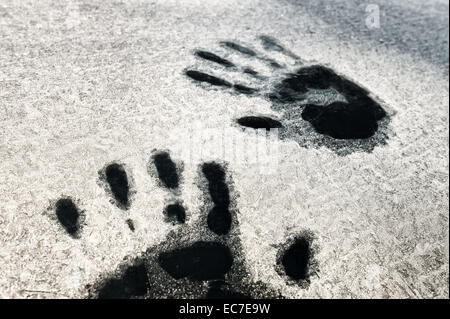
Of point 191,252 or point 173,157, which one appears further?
point 173,157

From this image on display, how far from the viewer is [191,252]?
4.57ft

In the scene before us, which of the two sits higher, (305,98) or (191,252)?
(305,98)

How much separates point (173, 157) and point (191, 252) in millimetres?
436

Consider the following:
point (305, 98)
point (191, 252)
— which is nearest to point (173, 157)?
point (191, 252)

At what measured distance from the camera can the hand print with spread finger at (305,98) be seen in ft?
6.30

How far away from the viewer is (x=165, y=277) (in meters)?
1.32

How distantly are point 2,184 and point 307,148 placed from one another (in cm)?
124

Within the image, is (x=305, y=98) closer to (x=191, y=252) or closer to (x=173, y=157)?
(x=173, y=157)

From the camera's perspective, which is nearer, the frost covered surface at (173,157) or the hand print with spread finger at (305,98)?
the frost covered surface at (173,157)

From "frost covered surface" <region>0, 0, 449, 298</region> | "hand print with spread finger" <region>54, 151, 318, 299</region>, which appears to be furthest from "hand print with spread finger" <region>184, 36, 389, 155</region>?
"hand print with spread finger" <region>54, 151, 318, 299</region>

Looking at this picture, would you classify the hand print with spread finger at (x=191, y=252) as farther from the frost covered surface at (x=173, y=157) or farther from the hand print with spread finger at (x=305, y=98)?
the hand print with spread finger at (x=305, y=98)

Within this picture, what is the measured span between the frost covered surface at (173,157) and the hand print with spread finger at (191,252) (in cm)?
2

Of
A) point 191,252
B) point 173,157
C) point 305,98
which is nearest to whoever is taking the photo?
point 191,252

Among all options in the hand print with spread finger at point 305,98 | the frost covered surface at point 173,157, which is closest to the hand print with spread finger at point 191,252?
the frost covered surface at point 173,157
